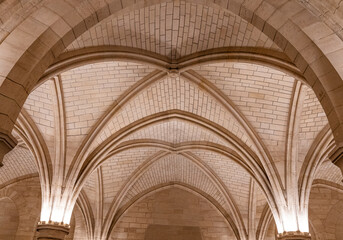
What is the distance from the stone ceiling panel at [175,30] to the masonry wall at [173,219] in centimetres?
977

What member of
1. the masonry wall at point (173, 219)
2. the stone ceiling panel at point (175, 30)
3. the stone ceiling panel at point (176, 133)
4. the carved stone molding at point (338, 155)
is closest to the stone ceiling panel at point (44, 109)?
the stone ceiling panel at point (175, 30)

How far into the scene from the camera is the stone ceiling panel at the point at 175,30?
857cm

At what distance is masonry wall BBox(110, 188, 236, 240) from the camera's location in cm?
1688

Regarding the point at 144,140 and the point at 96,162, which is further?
the point at 144,140

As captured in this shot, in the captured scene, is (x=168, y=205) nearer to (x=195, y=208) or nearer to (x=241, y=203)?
(x=195, y=208)

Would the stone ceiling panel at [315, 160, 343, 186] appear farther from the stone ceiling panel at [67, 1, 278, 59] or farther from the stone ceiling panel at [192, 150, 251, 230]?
the stone ceiling panel at [67, 1, 278, 59]

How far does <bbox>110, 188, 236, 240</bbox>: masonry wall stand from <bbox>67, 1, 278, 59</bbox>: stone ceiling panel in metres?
9.77

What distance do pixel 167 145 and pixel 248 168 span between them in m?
3.43

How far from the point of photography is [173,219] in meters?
17.1

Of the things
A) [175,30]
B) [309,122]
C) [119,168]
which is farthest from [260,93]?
[119,168]

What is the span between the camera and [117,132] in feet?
40.1

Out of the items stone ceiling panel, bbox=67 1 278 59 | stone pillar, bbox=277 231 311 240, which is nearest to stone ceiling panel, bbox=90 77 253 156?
stone ceiling panel, bbox=67 1 278 59

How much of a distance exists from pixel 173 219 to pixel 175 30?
10.6 m

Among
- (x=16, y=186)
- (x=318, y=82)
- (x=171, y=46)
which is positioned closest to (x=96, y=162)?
(x=171, y=46)
